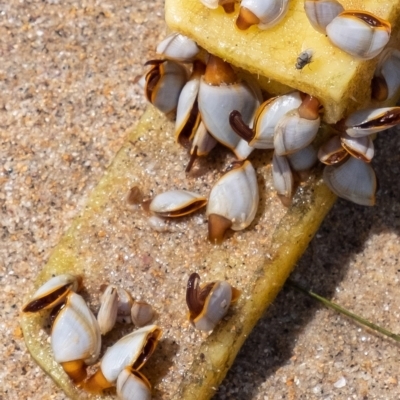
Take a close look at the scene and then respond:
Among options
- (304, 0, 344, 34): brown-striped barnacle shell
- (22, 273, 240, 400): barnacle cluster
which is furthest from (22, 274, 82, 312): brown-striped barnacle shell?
(304, 0, 344, 34): brown-striped barnacle shell

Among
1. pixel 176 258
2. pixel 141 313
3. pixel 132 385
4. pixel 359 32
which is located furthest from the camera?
pixel 176 258

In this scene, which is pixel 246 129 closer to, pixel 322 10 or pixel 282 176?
pixel 282 176

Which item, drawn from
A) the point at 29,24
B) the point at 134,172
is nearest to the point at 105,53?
the point at 29,24

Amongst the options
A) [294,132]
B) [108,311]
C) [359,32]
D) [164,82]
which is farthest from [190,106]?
[108,311]

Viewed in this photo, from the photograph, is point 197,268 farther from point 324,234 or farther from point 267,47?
point 267,47

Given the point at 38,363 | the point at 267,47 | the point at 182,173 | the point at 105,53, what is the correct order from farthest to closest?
the point at 105,53, the point at 182,173, the point at 38,363, the point at 267,47

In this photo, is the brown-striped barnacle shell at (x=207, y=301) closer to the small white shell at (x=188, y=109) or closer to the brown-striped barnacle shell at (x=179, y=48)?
the small white shell at (x=188, y=109)

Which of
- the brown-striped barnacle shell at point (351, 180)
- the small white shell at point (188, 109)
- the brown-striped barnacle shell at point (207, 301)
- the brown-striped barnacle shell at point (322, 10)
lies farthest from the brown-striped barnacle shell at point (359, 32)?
the brown-striped barnacle shell at point (207, 301)
